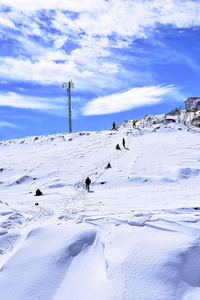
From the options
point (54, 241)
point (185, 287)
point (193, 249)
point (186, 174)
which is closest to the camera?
point (185, 287)

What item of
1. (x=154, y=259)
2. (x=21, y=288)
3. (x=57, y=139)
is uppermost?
(x=57, y=139)

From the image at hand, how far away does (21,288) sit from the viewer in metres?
4.66

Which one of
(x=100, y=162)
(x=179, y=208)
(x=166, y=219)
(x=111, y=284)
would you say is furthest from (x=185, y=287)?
(x=100, y=162)

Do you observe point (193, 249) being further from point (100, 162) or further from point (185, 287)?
point (100, 162)

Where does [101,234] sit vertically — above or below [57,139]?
below

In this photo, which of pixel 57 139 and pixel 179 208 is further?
pixel 57 139

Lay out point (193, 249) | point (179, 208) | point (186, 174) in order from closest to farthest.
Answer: point (193, 249) < point (179, 208) < point (186, 174)

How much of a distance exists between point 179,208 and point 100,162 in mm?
12887

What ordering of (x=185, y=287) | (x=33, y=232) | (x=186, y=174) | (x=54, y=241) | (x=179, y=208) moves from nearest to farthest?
(x=185, y=287) < (x=54, y=241) < (x=33, y=232) < (x=179, y=208) < (x=186, y=174)

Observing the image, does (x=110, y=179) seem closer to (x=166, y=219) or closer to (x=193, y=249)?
(x=166, y=219)

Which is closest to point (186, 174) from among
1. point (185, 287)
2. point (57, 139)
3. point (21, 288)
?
point (185, 287)

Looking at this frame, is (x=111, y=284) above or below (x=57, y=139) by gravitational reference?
below

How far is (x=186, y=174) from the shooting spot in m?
15.9

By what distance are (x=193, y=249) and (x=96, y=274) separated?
2.50 m
